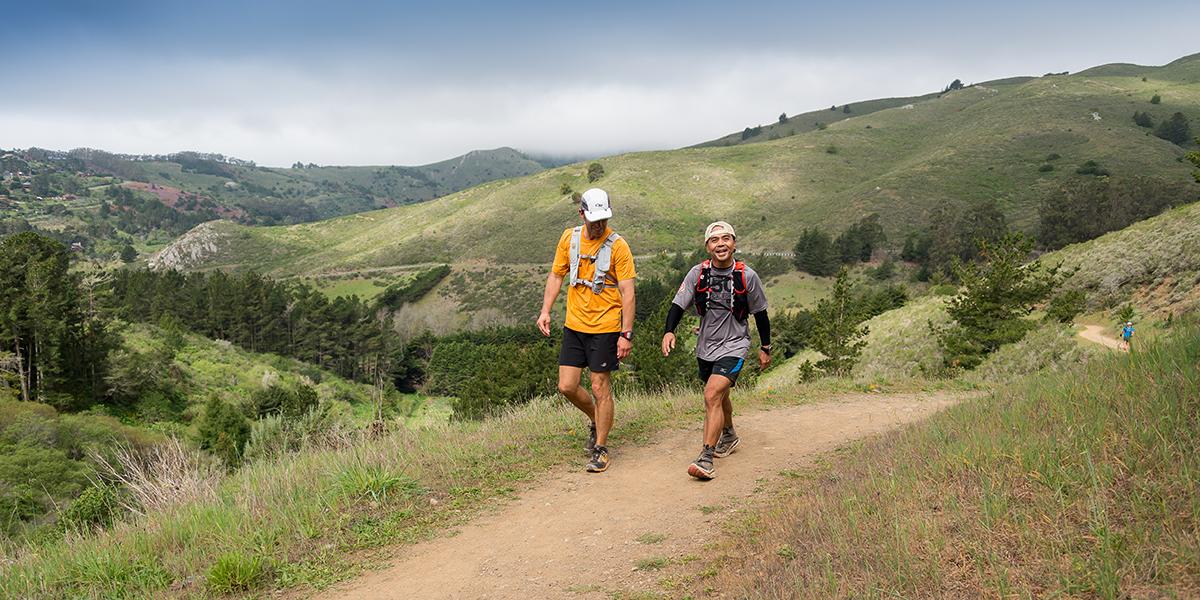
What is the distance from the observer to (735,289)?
5176 millimetres

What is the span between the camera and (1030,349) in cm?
1563

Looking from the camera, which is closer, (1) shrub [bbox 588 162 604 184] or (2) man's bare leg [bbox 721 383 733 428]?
(2) man's bare leg [bbox 721 383 733 428]

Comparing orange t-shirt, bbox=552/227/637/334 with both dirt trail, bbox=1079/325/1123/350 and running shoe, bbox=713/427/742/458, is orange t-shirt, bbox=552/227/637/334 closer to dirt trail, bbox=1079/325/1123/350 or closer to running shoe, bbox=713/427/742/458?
running shoe, bbox=713/427/742/458

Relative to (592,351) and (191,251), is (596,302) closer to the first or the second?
(592,351)

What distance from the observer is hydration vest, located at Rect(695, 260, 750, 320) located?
203 inches

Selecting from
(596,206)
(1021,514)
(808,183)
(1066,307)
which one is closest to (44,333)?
(596,206)

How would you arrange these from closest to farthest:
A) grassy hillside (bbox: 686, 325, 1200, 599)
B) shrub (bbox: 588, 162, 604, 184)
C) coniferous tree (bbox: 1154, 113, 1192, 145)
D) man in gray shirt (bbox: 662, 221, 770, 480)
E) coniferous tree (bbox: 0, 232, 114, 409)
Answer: grassy hillside (bbox: 686, 325, 1200, 599) → man in gray shirt (bbox: 662, 221, 770, 480) → coniferous tree (bbox: 0, 232, 114, 409) → coniferous tree (bbox: 1154, 113, 1192, 145) → shrub (bbox: 588, 162, 604, 184)

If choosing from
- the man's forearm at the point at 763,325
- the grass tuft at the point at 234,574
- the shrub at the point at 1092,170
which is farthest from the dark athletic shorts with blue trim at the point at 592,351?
the shrub at the point at 1092,170

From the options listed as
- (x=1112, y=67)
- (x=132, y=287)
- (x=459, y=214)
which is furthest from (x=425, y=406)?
(x=1112, y=67)

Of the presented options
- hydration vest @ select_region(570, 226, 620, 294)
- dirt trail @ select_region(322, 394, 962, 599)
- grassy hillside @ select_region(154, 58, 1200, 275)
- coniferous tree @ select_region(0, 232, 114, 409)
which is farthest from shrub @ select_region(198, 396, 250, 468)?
grassy hillside @ select_region(154, 58, 1200, 275)

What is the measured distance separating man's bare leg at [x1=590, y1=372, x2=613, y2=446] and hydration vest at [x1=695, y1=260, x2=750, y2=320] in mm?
1063

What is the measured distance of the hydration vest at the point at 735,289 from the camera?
5.16 meters

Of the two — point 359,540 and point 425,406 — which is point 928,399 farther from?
point 425,406

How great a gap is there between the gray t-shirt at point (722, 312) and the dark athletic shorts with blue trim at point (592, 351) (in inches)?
27.8
